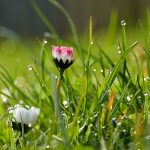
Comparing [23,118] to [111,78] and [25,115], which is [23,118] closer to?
[25,115]

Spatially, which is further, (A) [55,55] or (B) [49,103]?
(B) [49,103]

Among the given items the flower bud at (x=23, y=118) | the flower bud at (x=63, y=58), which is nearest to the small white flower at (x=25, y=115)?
the flower bud at (x=23, y=118)

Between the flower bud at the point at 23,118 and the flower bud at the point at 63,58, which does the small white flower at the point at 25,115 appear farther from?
the flower bud at the point at 63,58

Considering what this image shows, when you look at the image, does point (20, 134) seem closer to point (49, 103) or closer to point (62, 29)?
point (49, 103)

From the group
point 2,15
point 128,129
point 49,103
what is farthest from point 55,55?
point 2,15

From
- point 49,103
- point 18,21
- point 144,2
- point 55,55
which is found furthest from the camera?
point 18,21

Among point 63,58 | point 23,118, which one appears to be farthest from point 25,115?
point 63,58

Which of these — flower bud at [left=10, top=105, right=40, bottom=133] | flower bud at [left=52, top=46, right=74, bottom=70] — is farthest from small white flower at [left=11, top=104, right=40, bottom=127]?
flower bud at [left=52, top=46, right=74, bottom=70]

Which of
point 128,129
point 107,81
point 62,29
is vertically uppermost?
point 62,29

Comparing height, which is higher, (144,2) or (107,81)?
(144,2)

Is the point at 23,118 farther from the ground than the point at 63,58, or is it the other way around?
the point at 63,58

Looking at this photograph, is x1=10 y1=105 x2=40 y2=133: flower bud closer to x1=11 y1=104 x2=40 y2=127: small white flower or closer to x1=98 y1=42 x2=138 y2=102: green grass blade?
x1=11 y1=104 x2=40 y2=127: small white flower
